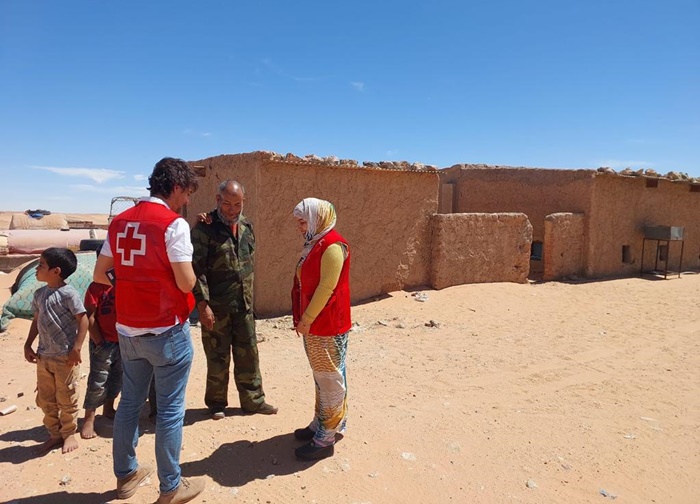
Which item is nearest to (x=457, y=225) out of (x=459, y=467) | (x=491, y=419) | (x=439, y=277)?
(x=439, y=277)

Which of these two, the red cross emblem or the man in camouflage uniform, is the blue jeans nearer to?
the red cross emblem

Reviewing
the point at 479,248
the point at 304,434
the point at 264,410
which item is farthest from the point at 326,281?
the point at 479,248

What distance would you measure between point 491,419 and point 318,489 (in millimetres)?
1641

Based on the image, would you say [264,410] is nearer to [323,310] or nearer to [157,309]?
[323,310]

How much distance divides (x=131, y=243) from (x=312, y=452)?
5.55 ft

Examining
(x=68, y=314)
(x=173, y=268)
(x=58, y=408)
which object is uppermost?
(x=173, y=268)

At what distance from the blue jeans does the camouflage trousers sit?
38.3 inches

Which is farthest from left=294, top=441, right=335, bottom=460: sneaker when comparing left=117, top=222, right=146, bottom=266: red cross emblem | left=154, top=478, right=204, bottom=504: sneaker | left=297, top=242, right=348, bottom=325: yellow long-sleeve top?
left=117, top=222, right=146, bottom=266: red cross emblem

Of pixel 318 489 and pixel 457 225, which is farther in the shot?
pixel 457 225

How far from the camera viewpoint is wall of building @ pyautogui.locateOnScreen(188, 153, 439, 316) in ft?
20.5

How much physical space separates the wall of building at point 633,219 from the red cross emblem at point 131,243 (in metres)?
10.5

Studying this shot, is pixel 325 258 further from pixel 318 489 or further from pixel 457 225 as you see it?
pixel 457 225

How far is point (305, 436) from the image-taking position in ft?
10.0

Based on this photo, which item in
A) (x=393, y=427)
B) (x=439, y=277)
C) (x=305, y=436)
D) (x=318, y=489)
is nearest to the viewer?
(x=318, y=489)
